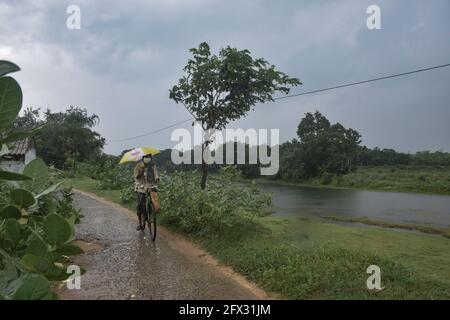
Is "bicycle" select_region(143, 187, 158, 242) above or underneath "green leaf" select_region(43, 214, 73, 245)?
underneath

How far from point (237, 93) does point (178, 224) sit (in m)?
3.27

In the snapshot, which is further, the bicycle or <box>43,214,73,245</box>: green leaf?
the bicycle

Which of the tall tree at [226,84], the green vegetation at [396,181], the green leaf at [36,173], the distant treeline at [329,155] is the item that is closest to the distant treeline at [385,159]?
the distant treeline at [329,155]

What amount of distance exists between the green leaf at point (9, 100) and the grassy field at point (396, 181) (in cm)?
4029

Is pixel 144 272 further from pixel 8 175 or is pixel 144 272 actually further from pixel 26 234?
pixel 8 175

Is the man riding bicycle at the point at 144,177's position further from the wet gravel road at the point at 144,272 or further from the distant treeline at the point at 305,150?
the distant treeline at the point at 305,150

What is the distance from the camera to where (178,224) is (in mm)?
8836

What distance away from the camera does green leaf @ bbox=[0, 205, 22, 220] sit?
956 millimetres

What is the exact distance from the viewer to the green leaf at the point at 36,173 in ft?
3.37

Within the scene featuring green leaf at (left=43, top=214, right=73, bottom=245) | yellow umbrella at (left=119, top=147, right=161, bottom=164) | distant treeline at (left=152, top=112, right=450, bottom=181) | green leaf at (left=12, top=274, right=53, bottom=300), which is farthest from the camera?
distant treeline at (left=152, top=112, right=450, bottom=181)

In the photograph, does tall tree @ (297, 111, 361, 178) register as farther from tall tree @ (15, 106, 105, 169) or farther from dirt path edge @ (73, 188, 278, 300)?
dirt path edge @ (73, 188, 278, 300)

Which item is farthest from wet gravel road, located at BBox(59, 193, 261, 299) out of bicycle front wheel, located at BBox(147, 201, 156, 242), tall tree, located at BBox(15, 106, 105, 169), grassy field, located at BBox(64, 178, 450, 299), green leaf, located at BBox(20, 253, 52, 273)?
tall tree, located at BBox(15, 106, 105, 169)
